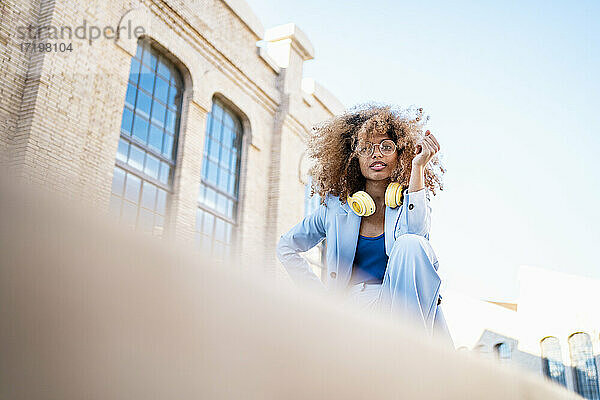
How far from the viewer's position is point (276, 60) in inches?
595

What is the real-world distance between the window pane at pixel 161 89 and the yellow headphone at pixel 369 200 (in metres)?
9.11

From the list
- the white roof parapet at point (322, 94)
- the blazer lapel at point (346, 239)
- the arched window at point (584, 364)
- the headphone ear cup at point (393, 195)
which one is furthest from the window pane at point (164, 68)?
the arched window at point (584, 364)

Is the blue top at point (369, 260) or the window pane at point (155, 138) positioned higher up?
the window pane at point (155, 138)

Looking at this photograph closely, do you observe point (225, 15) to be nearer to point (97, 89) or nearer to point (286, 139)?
point (286, 139)

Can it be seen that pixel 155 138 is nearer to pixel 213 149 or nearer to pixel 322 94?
pixel 213 149

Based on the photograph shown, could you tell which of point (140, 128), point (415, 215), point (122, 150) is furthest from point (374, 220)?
point (140, 128)

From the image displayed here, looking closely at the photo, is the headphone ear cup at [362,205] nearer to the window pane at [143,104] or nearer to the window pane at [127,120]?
the window pane at [127,120]

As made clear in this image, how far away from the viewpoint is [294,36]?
49.5 feet

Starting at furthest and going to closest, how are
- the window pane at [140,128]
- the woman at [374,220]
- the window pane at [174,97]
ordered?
the window pane at [174,97] < the window pane at [140,128] < the woman at [374,220]

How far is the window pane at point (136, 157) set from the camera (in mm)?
10164

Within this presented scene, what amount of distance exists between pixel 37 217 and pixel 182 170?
431 inches

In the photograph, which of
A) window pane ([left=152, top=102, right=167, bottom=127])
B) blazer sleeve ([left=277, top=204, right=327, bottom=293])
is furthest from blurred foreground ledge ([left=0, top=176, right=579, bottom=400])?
window pane ([left=152, top=102, right=167, bottom=127])

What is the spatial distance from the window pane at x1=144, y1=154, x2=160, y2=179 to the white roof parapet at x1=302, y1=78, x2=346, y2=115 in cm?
637

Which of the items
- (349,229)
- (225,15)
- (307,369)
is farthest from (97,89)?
(307,369)
